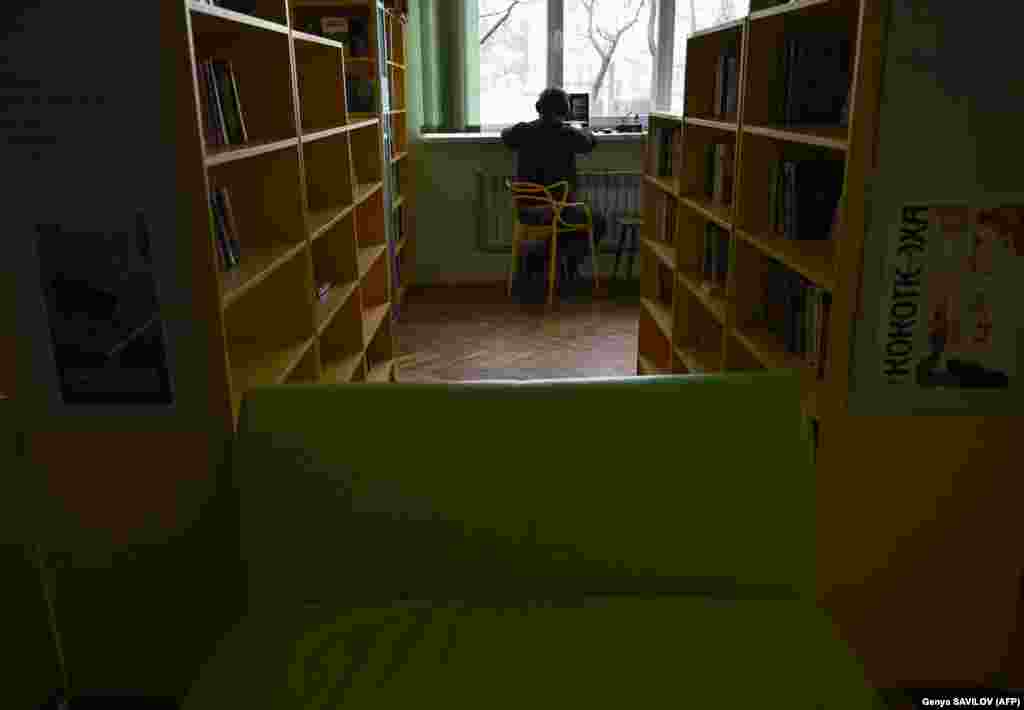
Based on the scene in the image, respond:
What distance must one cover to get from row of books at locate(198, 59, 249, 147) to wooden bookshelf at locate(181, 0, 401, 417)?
3 centimetres

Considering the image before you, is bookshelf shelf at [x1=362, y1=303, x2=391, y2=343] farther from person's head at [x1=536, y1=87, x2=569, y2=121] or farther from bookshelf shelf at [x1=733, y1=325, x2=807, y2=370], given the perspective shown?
person's head at [x1=536, y1=87, x2=569, y2=121]

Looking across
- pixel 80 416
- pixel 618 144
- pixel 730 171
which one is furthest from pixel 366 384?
pixel 618 144

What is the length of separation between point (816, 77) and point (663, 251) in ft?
Answer: 4.39

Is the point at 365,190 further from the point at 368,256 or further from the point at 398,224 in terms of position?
the point at 398,224

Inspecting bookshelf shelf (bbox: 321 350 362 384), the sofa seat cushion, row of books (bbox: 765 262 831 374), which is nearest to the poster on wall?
row of books (bbox: 765 262 831 374)

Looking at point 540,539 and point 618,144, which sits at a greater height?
point 618,144

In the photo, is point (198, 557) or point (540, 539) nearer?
point (540, 539)

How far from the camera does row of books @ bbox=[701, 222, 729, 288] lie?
9.50 ft

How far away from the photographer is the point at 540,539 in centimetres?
141

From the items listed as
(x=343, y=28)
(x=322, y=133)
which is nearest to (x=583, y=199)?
(x=343, y=28)

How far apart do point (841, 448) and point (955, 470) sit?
26cm

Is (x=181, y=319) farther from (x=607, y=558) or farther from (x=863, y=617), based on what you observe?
(x=863, y=617)

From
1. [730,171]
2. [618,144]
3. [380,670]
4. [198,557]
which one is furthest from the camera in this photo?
[618,144]

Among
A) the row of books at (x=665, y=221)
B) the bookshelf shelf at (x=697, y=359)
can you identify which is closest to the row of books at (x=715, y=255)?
Result: the bookshelf shelf at (x=697, y=359)
